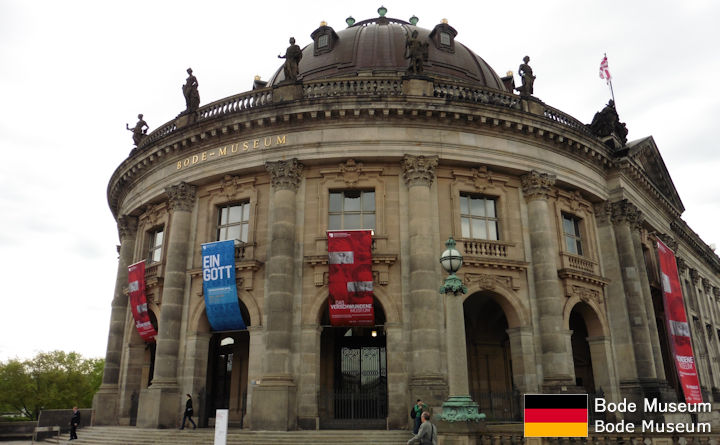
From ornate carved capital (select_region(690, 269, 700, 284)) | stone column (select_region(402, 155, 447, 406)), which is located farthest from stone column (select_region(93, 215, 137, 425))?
ornate carved capital (select_region(690, 269, 700, 284))

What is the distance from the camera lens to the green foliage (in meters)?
59.2

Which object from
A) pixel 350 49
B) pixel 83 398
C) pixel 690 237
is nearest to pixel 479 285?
pixel 350 49

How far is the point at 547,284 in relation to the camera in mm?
21562

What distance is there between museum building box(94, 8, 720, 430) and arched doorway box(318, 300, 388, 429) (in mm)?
67

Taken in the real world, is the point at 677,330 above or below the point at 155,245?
below

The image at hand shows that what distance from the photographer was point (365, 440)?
55.2ft

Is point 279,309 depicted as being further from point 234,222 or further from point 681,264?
point 681,264

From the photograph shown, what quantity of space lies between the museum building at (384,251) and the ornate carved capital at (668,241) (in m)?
6.36

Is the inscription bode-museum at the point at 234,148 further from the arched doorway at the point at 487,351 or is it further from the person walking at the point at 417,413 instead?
the person walking at the point at 417,413

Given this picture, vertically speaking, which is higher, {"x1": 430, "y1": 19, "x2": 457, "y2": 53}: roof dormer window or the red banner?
{"x1": 430, "y1": 19, "x2": 457, "y2": 53}: roof dormer window

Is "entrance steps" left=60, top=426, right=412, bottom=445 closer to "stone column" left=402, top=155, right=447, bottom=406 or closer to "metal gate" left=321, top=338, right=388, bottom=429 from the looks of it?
"stone column" left=402, top=155, right=447, bottom=406

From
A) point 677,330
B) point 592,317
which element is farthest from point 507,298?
point 677,330

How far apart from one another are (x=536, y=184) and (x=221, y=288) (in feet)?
44.7

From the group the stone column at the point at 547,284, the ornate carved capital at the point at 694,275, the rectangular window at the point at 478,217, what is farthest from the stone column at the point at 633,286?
the ornate carved capital at the point at 694,275
